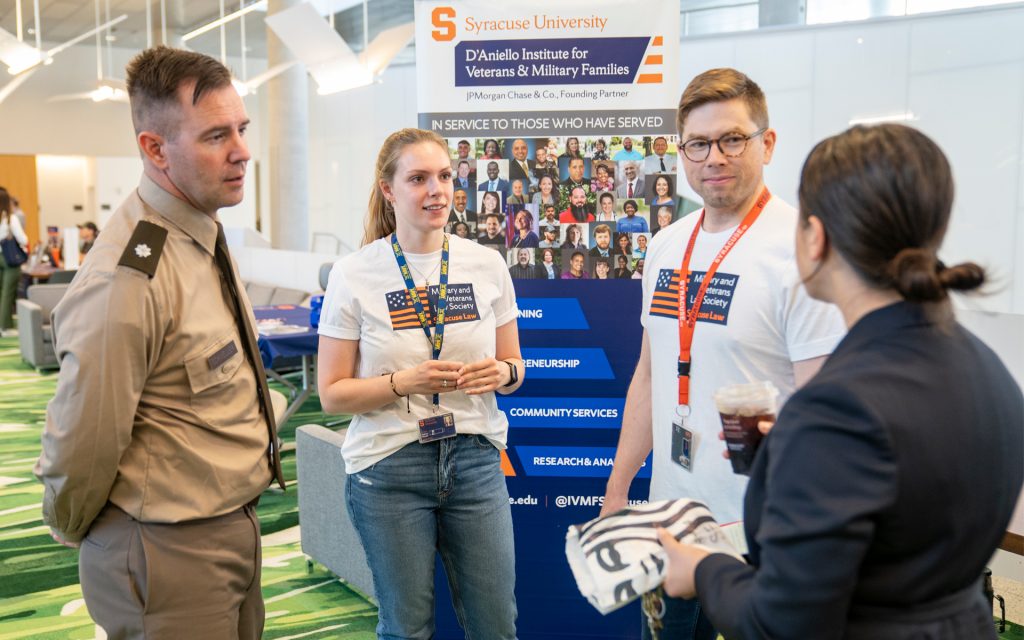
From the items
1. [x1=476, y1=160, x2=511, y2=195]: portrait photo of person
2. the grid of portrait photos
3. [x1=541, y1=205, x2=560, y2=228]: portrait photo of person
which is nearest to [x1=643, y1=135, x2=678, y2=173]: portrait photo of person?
the grid of portrait photos

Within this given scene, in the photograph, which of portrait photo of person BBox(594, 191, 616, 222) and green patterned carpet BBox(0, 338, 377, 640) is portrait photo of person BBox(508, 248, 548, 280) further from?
green patterned carpet BBox(0, 338, 377, 640)

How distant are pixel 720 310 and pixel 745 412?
19.9 inches

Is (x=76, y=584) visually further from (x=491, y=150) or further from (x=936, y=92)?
(x=936, y=92)

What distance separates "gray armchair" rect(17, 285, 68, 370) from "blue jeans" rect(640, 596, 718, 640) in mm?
8630

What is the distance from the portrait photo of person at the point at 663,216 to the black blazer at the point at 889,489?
1711 mm

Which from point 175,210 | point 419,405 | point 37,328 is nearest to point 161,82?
point 175,210

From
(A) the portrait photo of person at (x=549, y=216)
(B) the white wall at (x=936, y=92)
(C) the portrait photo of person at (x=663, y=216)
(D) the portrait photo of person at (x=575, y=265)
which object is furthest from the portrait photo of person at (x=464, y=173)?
(B) the white wall at (x=936, y=92)

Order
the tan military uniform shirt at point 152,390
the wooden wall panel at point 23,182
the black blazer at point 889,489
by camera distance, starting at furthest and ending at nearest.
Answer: the wooden wall panel at point 23,182 < the tan military uniform shirt at point 152,390 < the black blazer at point 889,489

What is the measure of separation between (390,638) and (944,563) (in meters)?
1.48

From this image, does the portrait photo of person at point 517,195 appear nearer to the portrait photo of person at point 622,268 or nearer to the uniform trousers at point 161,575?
the portrait photo of person at point 622,268

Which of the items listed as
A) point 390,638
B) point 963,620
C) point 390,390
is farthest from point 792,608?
point 390,638

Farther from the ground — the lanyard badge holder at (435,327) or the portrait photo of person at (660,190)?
the portrait photo of person at (660,190)

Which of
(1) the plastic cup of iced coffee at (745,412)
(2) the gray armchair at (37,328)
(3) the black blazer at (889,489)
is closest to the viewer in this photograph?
(3) the black blazer at (889,489)

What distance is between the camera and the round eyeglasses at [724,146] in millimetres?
1811
